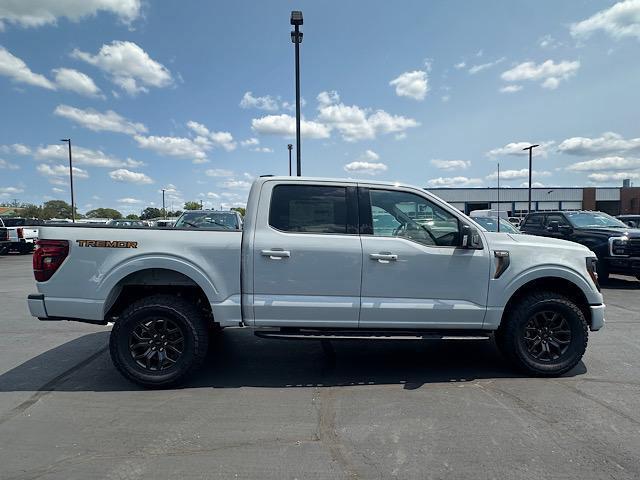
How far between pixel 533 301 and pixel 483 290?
0.59m

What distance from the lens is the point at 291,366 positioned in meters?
4.50

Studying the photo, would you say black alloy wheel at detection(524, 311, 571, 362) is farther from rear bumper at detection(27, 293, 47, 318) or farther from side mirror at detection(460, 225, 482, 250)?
rear bumper at detection(27, 293, 47, 318)

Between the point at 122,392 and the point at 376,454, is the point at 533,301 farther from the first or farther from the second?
the point at 122,392

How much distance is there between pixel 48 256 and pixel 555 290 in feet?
17.4

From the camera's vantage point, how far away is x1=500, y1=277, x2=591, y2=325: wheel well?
4215 millimetres

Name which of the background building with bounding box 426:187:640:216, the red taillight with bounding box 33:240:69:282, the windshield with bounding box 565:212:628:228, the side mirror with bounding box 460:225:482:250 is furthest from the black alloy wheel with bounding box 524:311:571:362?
the background building with bounding box 426:187:640:216

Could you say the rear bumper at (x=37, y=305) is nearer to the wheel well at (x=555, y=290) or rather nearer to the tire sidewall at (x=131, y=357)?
the tire sidewall at (x=131, y=357)

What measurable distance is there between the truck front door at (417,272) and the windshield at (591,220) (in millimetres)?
8248

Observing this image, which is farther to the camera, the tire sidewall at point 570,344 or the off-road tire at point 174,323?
the tire sidewall at point 570,344

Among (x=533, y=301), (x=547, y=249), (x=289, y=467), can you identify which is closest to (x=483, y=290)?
(x=533, y=301)

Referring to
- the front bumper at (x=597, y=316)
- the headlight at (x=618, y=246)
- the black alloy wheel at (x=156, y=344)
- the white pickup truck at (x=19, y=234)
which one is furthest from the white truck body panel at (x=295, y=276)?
the white pickup truck at (x=19, y=234)

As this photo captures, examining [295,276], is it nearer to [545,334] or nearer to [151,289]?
[151,289]

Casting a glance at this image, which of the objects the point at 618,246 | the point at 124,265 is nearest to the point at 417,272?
the point at 124,265

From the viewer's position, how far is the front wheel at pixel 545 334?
4094 mm
